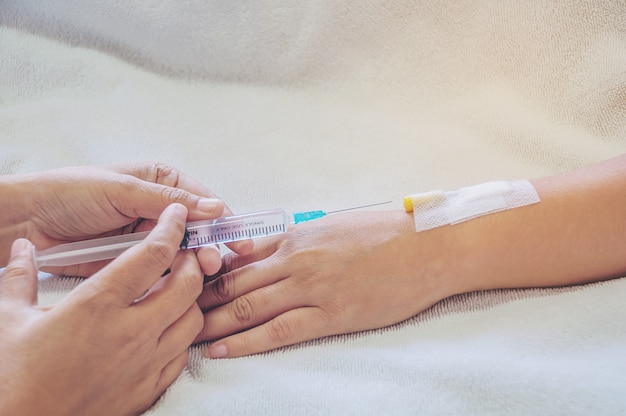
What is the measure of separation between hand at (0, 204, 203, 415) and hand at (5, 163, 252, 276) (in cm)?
11

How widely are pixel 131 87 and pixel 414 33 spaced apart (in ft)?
2.42

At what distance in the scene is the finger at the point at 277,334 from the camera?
854mm

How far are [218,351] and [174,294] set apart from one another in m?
0.13

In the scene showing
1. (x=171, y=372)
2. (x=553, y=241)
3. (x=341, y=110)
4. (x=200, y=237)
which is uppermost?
(x=341, y=110)

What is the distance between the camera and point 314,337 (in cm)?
88

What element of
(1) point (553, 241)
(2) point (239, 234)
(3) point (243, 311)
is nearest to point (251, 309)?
(3) point (243, 311)

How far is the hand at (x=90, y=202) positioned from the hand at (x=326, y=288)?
0.08 metres

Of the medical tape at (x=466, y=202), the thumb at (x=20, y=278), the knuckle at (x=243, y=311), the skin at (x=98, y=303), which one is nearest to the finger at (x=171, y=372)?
the skin at (x=98, y=303)

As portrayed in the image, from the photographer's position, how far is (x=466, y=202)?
36.6 inches

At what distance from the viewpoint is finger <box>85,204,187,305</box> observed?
717mm

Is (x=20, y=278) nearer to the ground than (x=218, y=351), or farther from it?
farther from it

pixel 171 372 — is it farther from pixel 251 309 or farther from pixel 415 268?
pixel 415 268

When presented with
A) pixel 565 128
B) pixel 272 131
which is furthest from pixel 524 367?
pixel 272 131

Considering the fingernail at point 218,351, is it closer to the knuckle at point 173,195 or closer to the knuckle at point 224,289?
the knuckle at point 224,289
